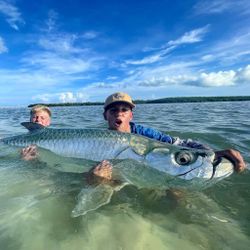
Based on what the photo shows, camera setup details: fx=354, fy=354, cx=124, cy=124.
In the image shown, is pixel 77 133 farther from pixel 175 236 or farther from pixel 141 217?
pixel 175 236

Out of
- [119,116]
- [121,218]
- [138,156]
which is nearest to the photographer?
[121,218]

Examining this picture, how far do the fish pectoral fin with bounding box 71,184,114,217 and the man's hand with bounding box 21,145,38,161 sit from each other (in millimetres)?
1646

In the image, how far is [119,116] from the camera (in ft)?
19.8

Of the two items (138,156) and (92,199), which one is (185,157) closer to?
(138,156)

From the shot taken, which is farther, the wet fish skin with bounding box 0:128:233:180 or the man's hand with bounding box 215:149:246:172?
the man's hand with bounding box 215:149:246:172

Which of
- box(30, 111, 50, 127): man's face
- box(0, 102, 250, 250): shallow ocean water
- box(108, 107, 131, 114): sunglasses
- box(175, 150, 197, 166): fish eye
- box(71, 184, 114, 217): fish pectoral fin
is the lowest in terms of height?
box(0, 102, 250, 250): shallow ocean water

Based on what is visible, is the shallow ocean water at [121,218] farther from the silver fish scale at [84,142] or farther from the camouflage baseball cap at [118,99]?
the camouflage baseball cap at [118,99]

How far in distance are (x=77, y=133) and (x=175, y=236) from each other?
2.30 meters

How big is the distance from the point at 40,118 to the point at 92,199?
3930mm

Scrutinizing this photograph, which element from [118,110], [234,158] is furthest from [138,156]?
[118,110]

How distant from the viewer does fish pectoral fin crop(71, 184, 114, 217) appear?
14.0 feet

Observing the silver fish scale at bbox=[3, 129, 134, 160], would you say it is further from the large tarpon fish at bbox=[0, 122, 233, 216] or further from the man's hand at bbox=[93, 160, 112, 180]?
the man's hand at bbox=[93, 160, 112, 180]

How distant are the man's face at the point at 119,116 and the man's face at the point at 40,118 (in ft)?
7.96

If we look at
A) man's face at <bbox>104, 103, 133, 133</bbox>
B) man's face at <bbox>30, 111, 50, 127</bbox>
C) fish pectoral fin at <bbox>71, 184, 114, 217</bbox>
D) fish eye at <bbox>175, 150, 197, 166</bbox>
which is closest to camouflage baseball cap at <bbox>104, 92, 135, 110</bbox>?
man's face at <bbox>104, 103, 133, 133</bbox>
